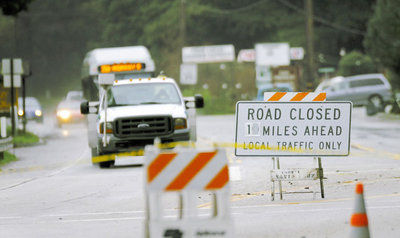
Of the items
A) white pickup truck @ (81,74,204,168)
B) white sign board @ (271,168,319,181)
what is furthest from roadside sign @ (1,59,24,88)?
white sign board @ (271,168,319,181)

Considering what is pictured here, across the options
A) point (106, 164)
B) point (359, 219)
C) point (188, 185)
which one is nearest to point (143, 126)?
point (106, 164)

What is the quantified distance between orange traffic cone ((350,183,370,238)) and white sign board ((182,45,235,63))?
56.7m

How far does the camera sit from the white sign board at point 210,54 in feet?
214

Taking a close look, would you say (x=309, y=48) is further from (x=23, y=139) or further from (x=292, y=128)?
(x=292, y=128)

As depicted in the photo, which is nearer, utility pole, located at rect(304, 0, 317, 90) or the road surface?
the road surface

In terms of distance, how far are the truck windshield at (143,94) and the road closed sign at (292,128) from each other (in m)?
7.71

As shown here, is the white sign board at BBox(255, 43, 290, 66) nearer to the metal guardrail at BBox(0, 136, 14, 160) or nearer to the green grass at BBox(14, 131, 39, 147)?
the green grass at BBox(14, 131, 39, 147)

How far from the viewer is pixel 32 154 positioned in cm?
2548

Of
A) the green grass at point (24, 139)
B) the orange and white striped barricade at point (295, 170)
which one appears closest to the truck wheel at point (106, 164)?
the orange and white striped barricade at point (295, 170)

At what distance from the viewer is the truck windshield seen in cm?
1969

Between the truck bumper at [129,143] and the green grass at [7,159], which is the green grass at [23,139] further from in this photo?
the truck bumper at [129,143]

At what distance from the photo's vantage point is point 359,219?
775 cm

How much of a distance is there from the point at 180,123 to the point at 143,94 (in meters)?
1.55

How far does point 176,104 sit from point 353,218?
11910mm
